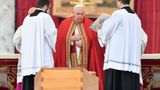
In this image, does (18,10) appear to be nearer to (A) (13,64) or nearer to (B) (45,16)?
(A) (13,64)

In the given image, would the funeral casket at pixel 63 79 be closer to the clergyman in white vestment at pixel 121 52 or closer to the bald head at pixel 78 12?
the clergyman in white vestment at pixel 121 52

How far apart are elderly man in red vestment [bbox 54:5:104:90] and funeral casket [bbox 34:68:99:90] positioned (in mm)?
2054

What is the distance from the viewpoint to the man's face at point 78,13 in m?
9.87

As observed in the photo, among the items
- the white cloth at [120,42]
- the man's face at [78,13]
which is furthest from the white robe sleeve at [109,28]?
the man's face at [78,13]

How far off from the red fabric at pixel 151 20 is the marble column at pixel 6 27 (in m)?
2.54

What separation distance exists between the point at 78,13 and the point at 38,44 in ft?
4.17

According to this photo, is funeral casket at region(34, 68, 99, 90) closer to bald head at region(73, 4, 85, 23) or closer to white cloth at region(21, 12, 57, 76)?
white cloth at region(21, 12, 57, 76)

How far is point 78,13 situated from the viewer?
32.6 ft

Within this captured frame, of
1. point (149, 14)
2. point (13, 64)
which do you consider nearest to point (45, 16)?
point (13, 64)

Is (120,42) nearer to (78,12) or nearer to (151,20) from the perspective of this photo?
(78,12)

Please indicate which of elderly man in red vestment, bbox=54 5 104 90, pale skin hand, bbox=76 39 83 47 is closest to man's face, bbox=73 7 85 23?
elderly man in red vestment, bbox=54 5 104 90

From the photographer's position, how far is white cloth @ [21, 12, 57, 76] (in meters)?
8.90

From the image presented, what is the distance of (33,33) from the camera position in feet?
29.4

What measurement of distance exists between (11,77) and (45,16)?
1.46m
